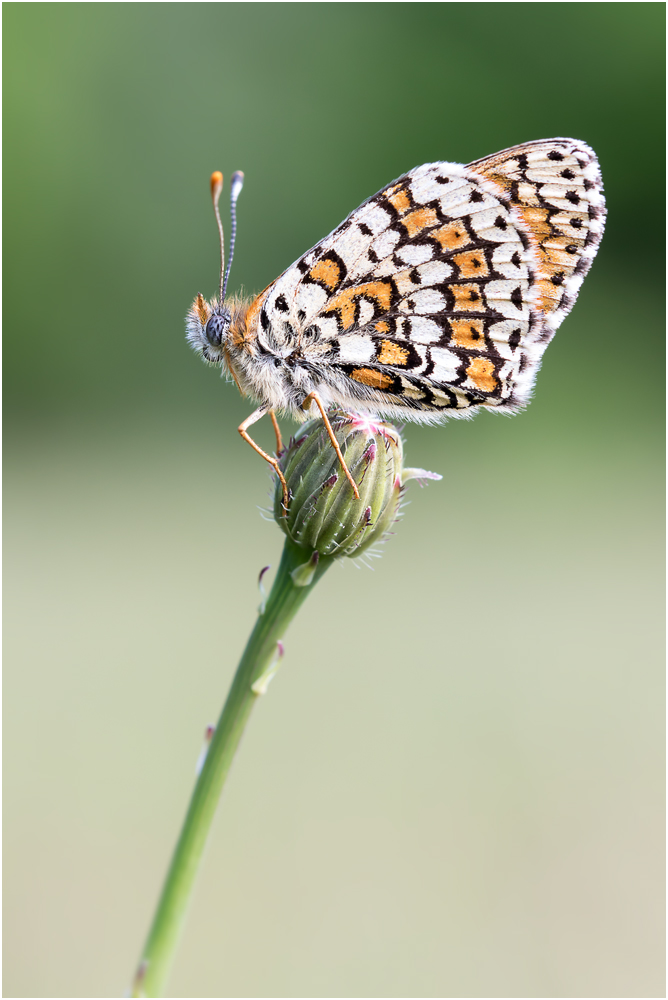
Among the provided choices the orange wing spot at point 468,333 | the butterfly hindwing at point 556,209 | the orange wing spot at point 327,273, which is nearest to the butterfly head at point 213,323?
the orange wing spot at point 327,273

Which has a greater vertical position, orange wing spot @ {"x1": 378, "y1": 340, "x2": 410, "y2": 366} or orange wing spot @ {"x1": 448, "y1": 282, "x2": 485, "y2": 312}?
orange wing spot @ {"x1": 448, "y1": 282, "x2": 485, "y2": 312}

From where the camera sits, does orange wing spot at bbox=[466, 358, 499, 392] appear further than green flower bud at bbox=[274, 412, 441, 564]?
Yes

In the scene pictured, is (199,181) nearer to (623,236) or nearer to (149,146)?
(149,146)

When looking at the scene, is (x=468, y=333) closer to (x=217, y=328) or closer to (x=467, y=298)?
(x=467, y=298)

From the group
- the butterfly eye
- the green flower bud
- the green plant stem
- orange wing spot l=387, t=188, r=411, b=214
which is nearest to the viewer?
the green plant stem

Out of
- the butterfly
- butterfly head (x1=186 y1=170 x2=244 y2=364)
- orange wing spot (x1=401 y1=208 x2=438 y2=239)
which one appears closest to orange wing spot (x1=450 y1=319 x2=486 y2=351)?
the butterfly

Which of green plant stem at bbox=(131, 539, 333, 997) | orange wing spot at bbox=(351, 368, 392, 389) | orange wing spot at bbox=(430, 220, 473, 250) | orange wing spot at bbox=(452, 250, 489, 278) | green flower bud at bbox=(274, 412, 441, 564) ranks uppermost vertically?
orange wing spot at bbox=(430, 220, 473, 250)

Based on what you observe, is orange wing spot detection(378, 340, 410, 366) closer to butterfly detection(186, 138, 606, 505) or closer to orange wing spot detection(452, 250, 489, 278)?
butterfly detection(186, 138, 606, 505)

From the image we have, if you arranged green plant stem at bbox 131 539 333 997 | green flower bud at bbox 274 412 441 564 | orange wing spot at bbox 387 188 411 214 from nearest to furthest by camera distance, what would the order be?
green plant stem at bbox 131 539 333 997 → green flower bud at bbox 274 412 441 564 → orange wing spot at bbox 387 188 411 214
